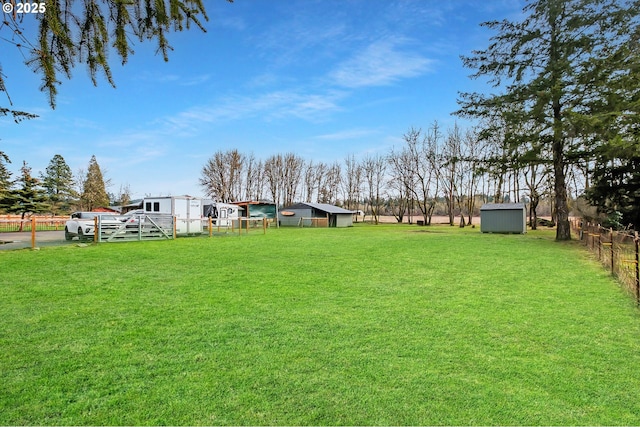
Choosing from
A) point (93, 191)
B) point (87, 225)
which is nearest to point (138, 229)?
point (87, 225)

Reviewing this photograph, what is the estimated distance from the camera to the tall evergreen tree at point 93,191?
43.6 metres

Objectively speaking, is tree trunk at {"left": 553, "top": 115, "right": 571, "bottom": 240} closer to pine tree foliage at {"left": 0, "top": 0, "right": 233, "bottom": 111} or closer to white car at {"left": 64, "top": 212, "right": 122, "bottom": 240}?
pine tree foliage at {"left": 0, "top": 0, "right": 233, "bottom": 111}

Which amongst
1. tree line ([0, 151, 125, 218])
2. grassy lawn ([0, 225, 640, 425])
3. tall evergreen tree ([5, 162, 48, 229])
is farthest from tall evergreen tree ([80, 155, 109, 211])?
grassy lawn ([0, 225, 640, 425])

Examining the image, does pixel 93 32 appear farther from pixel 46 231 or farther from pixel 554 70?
pixel 46 231

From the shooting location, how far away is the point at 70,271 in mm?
8109

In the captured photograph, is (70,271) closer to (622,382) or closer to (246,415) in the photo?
(246,415)

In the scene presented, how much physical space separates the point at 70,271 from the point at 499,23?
21.9 m

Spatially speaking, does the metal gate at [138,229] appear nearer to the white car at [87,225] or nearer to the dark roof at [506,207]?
the white car at [87,225]

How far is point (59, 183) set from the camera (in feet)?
149

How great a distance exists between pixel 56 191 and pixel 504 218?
168ft

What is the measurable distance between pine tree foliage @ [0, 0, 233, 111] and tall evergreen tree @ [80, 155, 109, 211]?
46923 millimetres

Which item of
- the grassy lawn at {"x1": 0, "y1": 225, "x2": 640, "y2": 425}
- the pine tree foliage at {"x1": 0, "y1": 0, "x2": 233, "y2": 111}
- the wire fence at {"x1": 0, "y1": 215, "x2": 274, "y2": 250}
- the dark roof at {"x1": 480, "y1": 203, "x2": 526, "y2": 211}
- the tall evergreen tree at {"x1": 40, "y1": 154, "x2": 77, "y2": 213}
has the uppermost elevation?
the tall evergreen tree at {"x1": 40, "y1": 154, "x2": 77, "y2": 213}

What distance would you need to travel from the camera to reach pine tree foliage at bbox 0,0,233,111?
2.45 metres

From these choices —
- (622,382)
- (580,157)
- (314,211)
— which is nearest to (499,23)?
(580,157)
